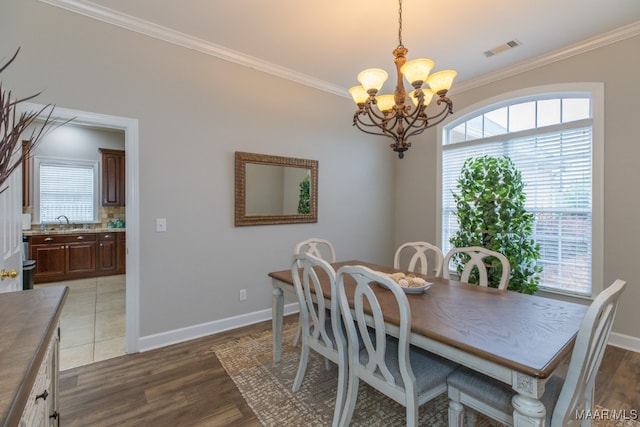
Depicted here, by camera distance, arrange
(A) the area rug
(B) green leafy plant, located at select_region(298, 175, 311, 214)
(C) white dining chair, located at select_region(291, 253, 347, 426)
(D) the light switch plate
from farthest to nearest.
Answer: (B) green leafy plant, located at select_region(298, 175, 311, 214)
(D) the light switch plate
(A) the area rug
(C) white dining chair, located at select_region(291, 253, 347, 426)

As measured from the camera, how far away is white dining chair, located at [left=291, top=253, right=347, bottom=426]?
69.3 inches

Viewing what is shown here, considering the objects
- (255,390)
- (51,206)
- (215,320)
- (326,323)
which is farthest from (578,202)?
(51,206)

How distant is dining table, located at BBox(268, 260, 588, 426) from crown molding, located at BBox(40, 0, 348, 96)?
2.68 meters

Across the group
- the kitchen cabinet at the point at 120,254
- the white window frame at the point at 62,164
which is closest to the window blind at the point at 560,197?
the kitchen cabinet at the point at 120,254

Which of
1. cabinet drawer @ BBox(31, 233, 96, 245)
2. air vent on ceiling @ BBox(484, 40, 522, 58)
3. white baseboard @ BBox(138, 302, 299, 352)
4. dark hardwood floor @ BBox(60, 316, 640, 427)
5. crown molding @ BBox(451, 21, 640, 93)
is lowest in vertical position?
dark hardwood floor @ BBox(60, 316, 640, 427)

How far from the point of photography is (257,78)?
11.2 feet

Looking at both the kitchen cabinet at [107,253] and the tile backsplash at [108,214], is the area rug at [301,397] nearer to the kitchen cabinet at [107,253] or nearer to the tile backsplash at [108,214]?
the kitchen cabinet at [107,253]

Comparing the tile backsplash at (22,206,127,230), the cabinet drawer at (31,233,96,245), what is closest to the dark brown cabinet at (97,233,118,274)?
the cabinet drawer at (31,233,96,245)

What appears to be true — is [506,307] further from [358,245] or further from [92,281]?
[92,281]

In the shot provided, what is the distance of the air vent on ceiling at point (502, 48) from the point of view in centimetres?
296

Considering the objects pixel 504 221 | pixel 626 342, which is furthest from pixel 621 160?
pixel 626 342

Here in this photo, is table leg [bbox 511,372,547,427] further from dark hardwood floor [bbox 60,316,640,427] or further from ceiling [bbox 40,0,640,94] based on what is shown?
ceiling [bbox 40,0,640,94]

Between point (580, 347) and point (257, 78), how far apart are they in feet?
11.4

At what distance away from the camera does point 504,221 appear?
3.17 metres
